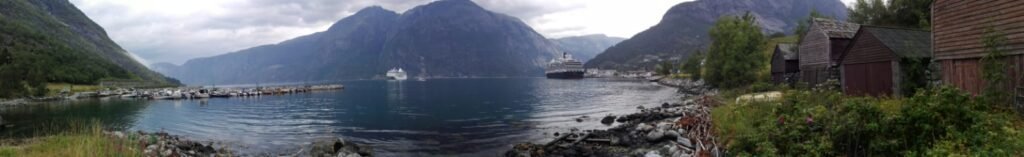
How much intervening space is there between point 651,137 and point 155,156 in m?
16.8

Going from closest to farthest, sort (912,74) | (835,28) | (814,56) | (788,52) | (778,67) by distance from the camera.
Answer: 1. (912,74)
2. (835,28)
3. (814,56)
4. (788,52)
5. (778,67)

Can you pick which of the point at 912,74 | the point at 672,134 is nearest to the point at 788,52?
the point at 912,74

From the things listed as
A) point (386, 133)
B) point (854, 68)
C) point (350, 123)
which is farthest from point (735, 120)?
point (350, 123)

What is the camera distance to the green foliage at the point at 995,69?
50.3 ft

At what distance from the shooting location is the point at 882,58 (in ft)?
83.3

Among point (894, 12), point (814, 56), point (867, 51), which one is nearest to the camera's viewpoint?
point (867, 51)

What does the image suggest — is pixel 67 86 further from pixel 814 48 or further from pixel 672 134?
pixel 814 48

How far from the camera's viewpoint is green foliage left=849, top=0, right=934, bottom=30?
176 feet

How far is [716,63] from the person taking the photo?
67.4m

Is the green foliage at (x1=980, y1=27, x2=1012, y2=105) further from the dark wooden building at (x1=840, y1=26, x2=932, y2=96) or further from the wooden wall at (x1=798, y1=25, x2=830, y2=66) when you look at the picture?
the wooden wall at (x1=798, y1=25, x2=830, y2=66)

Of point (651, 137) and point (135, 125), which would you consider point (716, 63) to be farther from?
point (135, 125)

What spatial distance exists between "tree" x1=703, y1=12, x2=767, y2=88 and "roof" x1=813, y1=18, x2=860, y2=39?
20.4 m

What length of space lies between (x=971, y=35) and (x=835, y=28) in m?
22.1

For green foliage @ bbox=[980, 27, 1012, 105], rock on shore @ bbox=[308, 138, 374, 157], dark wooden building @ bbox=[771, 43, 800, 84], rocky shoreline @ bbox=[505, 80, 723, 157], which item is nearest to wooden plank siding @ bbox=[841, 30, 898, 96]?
green foliage @ bbox=[980, 27, 1012, 105]
